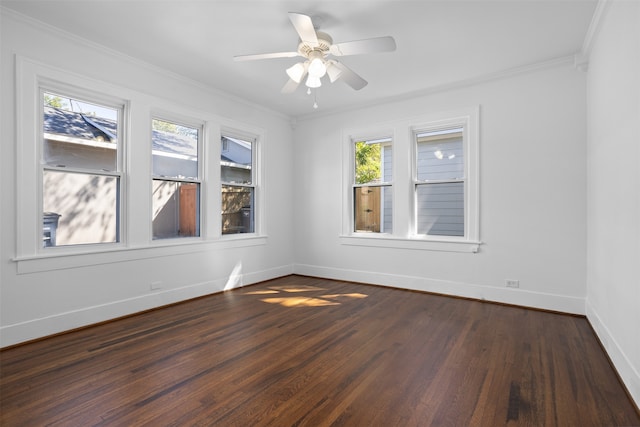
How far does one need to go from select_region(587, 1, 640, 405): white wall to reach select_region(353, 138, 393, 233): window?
2577 millimetres

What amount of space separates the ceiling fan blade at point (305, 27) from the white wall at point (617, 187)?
2098 millimetres

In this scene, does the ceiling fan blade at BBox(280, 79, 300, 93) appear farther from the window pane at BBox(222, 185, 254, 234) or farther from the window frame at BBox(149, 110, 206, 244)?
the window pane at BBox(222, 185, 254, 234)

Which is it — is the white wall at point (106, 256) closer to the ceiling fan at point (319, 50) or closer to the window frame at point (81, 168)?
the window frame at point (81, 168)

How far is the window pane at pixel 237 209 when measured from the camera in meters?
5.05

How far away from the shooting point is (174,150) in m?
4.38

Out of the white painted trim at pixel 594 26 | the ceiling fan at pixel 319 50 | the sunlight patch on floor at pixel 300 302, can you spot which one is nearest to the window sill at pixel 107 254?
the sunlight patch on floor at pixel 300 302

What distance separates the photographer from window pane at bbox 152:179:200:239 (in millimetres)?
4160

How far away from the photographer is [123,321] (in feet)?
11.7

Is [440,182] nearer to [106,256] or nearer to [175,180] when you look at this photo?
[175,180]

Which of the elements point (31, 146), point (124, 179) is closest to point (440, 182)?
point (124, 179)

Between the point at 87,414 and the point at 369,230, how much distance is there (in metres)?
4.27

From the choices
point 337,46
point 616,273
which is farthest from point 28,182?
point 616,273

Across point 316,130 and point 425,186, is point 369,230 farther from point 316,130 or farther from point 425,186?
point 316,130

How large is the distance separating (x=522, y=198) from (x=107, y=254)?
4.87 m
